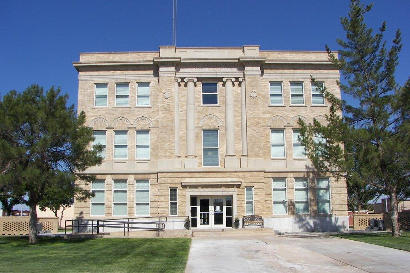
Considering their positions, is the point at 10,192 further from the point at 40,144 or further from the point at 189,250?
the point at 189,250

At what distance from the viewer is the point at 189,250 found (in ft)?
58.9

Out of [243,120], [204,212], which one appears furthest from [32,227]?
[243,120]

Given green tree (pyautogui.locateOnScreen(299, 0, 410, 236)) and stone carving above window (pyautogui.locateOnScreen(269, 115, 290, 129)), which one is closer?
green tree (pyautogui.locateOnScreen(299, 0, 410, 236))

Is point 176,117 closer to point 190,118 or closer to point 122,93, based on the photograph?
point 190,118

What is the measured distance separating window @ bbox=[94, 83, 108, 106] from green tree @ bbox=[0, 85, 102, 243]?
936 centimetres

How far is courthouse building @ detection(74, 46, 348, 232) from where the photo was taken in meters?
30.0

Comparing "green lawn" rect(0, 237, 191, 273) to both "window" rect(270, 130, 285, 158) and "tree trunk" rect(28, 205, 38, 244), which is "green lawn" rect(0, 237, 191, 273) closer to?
"tree trunk" rect(28, 205, 38, 244)

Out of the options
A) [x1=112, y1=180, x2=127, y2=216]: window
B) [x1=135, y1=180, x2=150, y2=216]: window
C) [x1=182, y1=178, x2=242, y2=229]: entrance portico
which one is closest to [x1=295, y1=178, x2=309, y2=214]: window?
[x1=182, y1=178, x2=242, y2=229]: entrance portico

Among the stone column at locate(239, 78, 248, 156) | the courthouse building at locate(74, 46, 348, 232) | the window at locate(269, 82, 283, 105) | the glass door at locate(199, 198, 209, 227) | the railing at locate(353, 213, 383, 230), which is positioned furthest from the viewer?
the railing at locate(353, 213, 383, 230)

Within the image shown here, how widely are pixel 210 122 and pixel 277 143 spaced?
459 centimetres

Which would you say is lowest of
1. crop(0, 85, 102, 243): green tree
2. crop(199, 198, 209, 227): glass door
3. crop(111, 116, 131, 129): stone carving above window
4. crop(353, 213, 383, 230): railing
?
crop(353, 213, 383, 230): railing

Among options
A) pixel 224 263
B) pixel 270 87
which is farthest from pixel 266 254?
pixel 270 87

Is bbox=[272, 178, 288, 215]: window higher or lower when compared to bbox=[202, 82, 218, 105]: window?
lower

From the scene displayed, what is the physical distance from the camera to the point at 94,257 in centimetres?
1606
